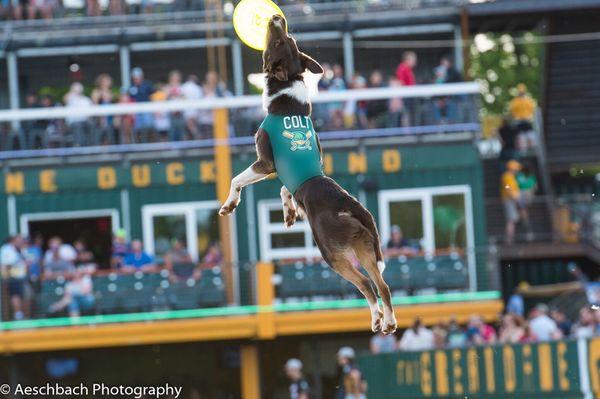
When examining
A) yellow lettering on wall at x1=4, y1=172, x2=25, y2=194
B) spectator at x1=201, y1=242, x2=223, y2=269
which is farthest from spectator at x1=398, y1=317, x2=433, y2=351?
yellow lettering on wall at x1=4, y1=172, x2=25, y2=194

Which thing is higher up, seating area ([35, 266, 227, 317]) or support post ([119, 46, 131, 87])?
support post ([119, 46, 131, 87])

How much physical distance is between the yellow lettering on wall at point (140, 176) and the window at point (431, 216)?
4098 mm

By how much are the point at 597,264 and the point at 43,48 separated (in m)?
11.3

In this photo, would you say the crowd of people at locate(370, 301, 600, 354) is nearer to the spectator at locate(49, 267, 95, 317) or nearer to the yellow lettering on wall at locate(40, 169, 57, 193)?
the spectator at locate(49, 267, 95, 317)

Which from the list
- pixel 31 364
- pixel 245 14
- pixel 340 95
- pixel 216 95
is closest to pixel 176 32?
pixel 216 95

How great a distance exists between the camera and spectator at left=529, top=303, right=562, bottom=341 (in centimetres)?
2025

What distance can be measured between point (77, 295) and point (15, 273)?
3.36ft

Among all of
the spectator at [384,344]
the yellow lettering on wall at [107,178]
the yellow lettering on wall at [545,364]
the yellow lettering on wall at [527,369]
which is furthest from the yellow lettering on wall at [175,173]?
the yellow lettering on wall at [545,364]

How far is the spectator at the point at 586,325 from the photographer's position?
2023cm

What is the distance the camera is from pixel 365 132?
24.2m

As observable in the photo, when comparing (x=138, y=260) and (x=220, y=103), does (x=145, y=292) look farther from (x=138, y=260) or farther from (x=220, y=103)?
(x=220, y=103)

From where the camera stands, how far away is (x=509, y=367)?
1956 cm

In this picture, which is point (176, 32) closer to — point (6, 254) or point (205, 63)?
point (205, 63)

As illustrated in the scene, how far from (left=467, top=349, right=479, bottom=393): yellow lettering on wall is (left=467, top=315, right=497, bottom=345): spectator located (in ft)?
1.23
